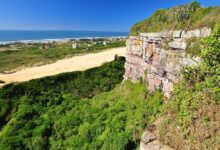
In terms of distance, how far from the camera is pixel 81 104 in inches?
881

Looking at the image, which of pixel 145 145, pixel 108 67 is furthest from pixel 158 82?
pixel 108 67

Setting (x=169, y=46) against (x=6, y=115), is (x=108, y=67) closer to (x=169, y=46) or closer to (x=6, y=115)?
(x=6, y=115)

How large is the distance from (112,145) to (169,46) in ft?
19.7

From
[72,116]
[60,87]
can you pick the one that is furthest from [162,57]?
[60,87]

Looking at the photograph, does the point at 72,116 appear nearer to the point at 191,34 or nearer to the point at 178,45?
the point at 178,45

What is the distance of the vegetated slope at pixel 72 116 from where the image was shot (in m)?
14.7

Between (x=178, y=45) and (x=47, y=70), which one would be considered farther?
(x=47, y=70)

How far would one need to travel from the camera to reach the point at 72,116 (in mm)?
20141

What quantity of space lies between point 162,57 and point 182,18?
7.92 feet

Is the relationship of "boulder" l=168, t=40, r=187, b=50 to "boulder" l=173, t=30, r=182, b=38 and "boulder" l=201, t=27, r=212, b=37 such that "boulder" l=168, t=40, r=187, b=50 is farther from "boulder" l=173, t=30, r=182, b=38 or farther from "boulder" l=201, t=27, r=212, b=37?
"boulder" l=201, t=27, r=212, b=37

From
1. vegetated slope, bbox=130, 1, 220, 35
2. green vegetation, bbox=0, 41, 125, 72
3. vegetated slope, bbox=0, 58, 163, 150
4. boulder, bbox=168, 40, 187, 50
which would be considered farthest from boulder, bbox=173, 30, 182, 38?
green vegetation, bbox=0, 41, 125, 72

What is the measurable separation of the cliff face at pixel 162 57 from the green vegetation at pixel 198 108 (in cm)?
117

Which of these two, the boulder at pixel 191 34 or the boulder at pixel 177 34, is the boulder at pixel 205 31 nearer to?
the boulder at pixel 191 34

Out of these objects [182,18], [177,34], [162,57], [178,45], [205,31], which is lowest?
[162,57]
